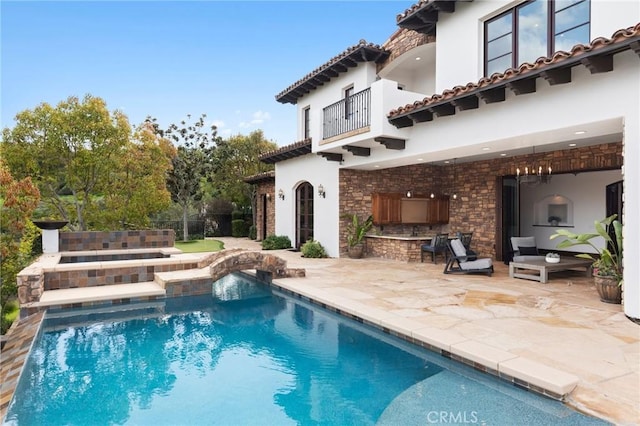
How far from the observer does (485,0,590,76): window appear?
328 inches

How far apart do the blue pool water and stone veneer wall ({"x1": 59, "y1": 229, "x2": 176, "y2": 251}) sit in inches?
240

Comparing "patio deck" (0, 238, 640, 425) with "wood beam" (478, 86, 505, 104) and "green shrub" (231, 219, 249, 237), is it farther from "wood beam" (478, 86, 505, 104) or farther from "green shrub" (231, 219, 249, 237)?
"green shrub" (231, 219, 249, 237)

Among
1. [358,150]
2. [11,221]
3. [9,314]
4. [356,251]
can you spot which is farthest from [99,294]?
[356,251]

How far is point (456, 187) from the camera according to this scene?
53.8 ft

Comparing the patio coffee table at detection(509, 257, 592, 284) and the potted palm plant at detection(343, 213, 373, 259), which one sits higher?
the potted palm plant at detection(343, 213, 373, 259)

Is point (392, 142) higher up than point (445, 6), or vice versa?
point (445, 6)

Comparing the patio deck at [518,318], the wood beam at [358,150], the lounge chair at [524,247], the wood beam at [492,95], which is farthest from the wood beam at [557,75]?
the wood beam at [358,150]

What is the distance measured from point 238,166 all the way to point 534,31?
Result: 19404 mm

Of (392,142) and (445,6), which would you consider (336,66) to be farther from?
(392,142)

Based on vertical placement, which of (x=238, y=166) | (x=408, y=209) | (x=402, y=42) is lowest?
(x=408, y=209)

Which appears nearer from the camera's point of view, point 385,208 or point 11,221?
point 11,221

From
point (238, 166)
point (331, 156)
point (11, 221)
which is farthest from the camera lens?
point (238, 166)

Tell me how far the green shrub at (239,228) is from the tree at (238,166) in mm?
1270

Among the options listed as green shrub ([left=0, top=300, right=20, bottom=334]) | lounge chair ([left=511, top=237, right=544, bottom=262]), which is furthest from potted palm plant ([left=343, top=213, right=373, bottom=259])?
green shrub ([left=0, top=300, right=20, bottom=334])
